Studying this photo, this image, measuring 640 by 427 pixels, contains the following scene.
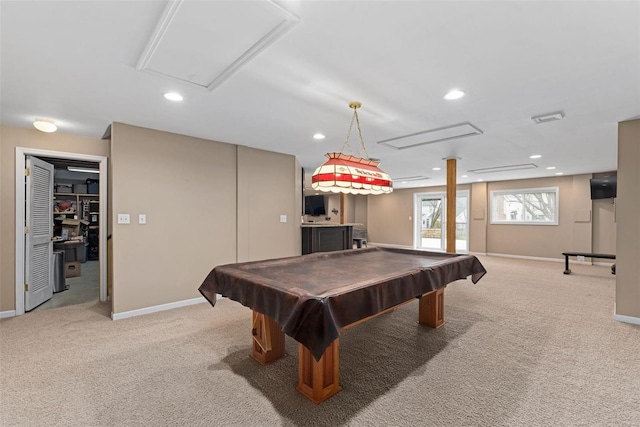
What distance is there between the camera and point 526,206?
316 inches

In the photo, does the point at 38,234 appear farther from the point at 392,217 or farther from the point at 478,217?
the point at 478,217

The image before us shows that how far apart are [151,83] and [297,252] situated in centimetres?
356

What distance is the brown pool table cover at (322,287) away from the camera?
5.24 feet

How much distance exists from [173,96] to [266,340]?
221cm

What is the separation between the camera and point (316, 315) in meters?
1.58

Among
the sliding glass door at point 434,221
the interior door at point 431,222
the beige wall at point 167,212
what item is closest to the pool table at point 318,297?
the beige wall at point 167,212

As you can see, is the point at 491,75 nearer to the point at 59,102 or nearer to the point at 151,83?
the point at 151,83

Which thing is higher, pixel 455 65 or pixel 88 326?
pixel 455 65

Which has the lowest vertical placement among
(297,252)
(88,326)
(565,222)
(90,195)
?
(88,326)

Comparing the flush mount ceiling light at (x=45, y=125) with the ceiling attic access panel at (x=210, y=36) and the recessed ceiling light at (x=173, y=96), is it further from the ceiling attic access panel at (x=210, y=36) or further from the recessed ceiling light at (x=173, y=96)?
the ceiling attic access panel at (x=210, y=36)

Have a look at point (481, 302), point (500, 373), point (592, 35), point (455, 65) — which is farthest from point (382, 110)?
point (481, 302)

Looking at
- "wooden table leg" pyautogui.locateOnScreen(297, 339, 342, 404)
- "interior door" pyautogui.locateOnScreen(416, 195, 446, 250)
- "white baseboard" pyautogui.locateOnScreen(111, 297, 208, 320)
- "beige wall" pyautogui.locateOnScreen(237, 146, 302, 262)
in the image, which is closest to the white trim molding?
"wooden table leg" pyautogui.locateOnScreen(297, 339, 342, 404)

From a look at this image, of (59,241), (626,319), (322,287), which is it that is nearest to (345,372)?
(322,287)

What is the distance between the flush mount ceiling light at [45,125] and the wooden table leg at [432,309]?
4.42m
